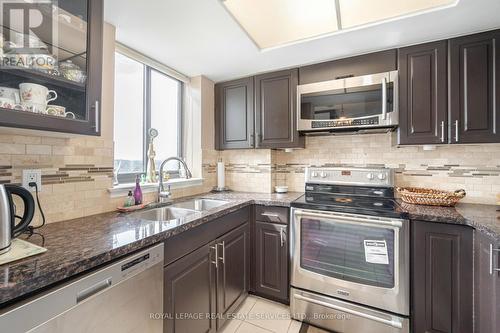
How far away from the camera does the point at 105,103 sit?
1520 millimetres

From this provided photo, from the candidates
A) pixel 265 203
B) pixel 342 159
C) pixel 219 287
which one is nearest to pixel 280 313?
pixel 219 287

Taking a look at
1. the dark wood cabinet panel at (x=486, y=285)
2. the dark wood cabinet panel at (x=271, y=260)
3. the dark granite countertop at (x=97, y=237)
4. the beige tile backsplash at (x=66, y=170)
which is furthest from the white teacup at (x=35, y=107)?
the dark wood cabinet panel at (x=486, y=285)

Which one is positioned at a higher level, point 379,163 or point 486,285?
point 379,163

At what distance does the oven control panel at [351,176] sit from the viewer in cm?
197

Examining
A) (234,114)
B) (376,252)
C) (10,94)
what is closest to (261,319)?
(376,252)

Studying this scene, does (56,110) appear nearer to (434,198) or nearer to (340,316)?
(340,316)

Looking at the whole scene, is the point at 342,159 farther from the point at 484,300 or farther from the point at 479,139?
the point at 484,300

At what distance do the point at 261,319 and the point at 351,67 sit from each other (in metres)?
2.24

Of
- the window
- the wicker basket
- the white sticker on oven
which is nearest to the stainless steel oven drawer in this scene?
the white sticker on oven

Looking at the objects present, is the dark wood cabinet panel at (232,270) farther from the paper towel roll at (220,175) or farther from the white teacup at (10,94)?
the white teacup at (10,94)

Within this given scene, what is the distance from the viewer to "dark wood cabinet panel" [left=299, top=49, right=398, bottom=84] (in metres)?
1.86

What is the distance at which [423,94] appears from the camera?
1.75m

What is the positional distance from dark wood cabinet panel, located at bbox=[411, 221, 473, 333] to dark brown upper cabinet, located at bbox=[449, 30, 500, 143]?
74 centimetres

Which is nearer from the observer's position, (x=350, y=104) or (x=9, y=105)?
(x=9, y=105)
